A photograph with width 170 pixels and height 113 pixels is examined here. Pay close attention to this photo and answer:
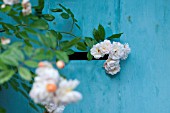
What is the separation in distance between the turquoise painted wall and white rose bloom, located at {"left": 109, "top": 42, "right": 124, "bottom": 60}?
0.18 ft

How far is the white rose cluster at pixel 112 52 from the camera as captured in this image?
1235 mm

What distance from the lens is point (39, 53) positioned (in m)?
0.73

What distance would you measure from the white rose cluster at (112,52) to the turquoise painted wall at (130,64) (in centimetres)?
4

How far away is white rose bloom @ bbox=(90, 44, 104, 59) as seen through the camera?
1.25 m

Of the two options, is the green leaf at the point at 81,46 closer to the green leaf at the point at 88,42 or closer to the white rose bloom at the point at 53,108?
the green leaf at the point at 88,42

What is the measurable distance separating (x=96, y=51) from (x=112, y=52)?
58 millimetres

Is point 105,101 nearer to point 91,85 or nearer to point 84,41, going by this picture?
point 91,85

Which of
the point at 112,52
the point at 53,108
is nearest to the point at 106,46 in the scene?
the point at 112,52

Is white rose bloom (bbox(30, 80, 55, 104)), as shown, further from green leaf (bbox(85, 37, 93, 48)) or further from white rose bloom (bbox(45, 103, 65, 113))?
green leaf (bbox(85, 37, 93, 48))

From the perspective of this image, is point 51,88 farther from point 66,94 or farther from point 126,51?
point 126,51

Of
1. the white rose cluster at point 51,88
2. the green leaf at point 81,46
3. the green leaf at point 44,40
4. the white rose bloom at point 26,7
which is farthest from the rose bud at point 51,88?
the green leaf at point 81,46

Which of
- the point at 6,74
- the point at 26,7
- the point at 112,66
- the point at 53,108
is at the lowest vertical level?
the point at 53,108

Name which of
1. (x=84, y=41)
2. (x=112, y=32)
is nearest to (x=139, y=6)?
(x=112, y=32)

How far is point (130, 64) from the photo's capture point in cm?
129
